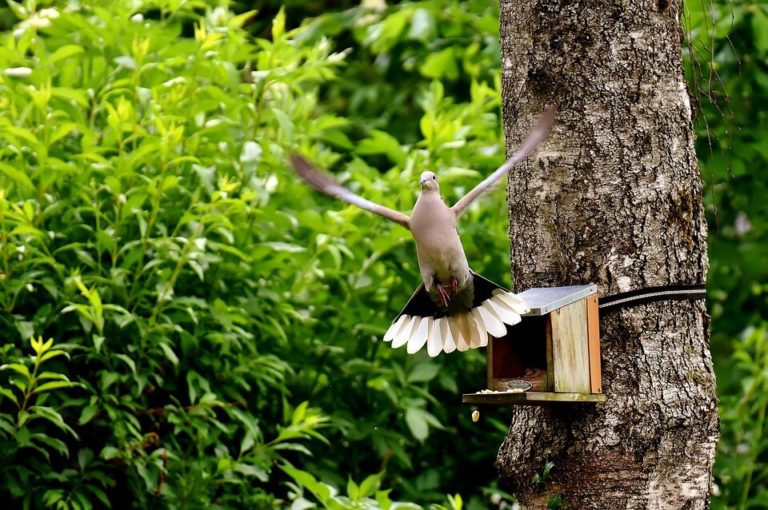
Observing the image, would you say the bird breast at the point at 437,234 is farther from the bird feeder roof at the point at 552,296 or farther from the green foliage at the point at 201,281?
the green foliage at the point at 201,281

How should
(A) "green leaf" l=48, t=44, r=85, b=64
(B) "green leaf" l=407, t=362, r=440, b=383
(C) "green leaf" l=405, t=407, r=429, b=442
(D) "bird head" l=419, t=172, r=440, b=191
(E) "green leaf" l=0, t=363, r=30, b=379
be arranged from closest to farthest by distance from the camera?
1. (D) "bird head" l=419, t=172, r=440, b=191
2. (E) "green leaf" l=0, t=363, r=30, b=379
3. (A) "green leaf" l=48, t=44, r=85, b=64
4. (C) "green leaf" l=405, t=407, r=429, b=442
5. (B) "green leaf" l=407, t=362, r=440, b=383

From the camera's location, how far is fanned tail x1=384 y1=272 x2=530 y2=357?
295cm

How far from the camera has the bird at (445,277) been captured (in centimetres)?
292

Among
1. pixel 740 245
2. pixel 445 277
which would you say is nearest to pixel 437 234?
pixel 445 277

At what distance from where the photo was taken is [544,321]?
2928 millimetres

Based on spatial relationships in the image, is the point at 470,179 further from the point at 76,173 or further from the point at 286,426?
the point at 76,173

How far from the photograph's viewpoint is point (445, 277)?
10.1ft

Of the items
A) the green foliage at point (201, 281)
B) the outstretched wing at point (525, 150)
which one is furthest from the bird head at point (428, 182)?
the green foliage at point (201, 281)

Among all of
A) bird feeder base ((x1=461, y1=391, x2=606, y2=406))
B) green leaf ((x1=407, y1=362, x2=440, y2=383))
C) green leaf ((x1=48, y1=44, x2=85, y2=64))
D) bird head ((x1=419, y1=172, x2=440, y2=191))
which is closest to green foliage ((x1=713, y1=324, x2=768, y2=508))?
green leaf ((x1=407, y1=362, x2=440, y2=383))

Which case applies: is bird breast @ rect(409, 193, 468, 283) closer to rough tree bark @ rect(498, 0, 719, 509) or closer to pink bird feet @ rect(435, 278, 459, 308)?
pink bird feet @ rect(435, 278, 459, 308)

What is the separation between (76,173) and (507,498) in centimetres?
222

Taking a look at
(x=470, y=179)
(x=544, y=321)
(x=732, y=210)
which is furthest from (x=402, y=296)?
(x=732, y=210)

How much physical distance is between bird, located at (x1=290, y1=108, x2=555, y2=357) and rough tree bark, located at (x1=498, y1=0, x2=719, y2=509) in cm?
12

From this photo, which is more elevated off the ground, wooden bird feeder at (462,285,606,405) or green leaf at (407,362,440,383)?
wooden bird feeder at (462,285,606,405)
